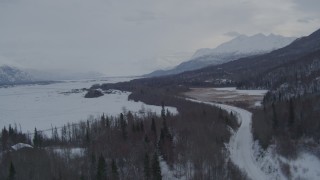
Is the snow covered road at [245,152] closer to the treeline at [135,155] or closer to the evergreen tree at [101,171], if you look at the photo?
the treeline at [135,155]

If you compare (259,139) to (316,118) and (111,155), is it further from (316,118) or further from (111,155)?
(111,155)

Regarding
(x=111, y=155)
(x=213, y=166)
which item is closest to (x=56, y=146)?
(x=111, y=155)

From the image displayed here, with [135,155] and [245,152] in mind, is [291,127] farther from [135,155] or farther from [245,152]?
[135,155]

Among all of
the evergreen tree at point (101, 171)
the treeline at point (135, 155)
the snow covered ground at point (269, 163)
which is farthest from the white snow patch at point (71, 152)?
the snow covered ground at point (269, 163)

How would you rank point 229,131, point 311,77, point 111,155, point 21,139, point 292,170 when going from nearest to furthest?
1. point 292,170
2. point 111,155
3. point 229,131
4. point 21,139
5. point 311,77

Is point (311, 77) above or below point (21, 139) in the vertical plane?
above

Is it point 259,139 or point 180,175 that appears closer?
point 180,175
